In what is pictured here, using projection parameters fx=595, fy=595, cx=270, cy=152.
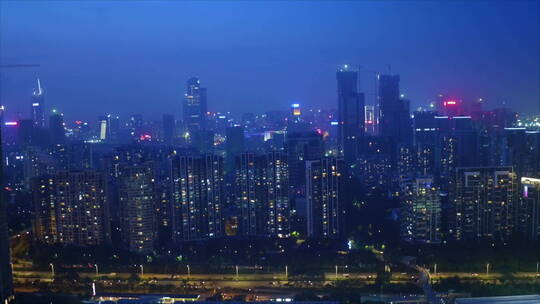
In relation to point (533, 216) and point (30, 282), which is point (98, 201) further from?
point (533, 216)

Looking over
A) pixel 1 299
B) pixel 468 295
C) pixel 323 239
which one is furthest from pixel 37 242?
pixel 468 295

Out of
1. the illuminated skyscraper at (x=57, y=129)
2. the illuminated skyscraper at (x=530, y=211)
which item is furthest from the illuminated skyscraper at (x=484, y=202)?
the illuminated skyscraper at (x=57, y=129)

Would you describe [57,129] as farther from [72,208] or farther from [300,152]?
[300,152]

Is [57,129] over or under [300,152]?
over

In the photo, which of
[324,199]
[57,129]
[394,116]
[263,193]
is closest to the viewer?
[324,199]

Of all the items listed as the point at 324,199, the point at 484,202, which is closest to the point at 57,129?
the point at 324,199

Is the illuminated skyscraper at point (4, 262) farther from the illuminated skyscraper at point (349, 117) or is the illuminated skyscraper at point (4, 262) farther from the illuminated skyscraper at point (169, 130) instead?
the illuminated skyscraper at point (349, 117)

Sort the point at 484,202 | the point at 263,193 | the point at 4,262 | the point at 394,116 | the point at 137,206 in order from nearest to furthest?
the point at 4,262 < the point at 137,206 < the point at 484,202 < the point at 263,193 < the point at 394,116

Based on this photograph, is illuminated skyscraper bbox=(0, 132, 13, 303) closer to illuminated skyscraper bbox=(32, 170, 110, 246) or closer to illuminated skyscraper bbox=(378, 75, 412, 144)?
illuminated skyscraper bbox=(32, 170, 110, 246)
